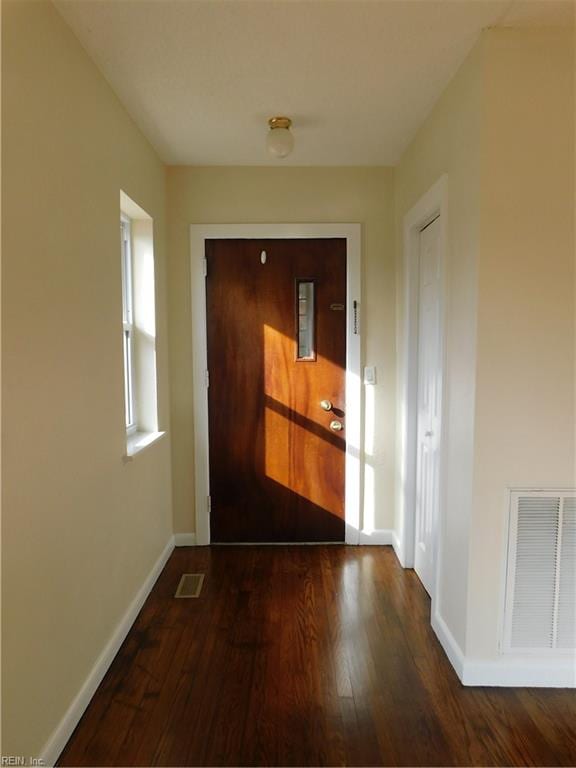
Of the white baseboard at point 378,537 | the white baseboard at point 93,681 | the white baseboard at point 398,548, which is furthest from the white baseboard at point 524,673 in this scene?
the white baseboard at point 93,681

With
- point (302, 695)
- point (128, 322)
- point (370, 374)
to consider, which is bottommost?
point (302, 695)

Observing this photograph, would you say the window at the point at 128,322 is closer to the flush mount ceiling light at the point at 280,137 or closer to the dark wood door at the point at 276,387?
the dark wood door at the point at 276,387

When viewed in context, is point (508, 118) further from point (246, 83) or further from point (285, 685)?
point (285, 685)

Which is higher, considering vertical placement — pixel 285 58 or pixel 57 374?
pixel 285 58

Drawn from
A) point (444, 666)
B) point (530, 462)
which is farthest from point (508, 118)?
point (444, 666)

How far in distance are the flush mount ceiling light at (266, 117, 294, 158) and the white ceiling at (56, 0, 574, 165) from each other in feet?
0.17

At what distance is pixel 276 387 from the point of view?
3146mm

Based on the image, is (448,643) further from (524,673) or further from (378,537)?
(378,537)

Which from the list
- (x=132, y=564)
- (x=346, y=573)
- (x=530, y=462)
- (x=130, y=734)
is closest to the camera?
(x=130, y=734)

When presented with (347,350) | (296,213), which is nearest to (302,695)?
(347,350)

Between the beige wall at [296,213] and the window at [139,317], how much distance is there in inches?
12.5

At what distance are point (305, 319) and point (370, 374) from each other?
0.56m

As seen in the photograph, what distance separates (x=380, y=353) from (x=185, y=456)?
147 cm

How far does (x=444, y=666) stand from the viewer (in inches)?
79.4
